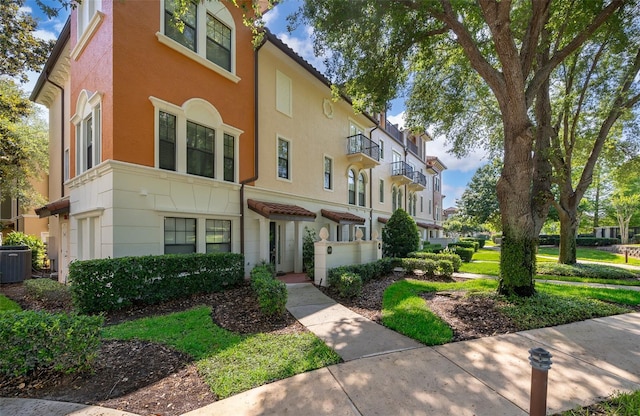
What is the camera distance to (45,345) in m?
3.52

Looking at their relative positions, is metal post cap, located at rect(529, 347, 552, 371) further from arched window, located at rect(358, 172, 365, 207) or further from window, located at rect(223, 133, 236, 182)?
arched window, located at rect(358, 172, 365, 207)

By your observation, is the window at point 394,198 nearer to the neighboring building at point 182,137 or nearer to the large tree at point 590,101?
the neighboring building at point 182,137

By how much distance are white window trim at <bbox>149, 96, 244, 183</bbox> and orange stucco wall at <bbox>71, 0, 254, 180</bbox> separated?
163 mm

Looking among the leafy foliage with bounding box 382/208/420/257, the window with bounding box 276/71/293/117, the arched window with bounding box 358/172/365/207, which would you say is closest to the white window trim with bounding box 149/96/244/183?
the window with bounding box 276/71/293/117

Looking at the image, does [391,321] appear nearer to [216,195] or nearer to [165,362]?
[165,362]

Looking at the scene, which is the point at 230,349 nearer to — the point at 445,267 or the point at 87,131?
the point at 445,267

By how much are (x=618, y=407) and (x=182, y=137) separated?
10.2m

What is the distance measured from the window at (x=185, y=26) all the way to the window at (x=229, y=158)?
3.00 metres

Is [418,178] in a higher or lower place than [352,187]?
higher

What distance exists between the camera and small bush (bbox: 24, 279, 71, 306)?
7675 millimetres

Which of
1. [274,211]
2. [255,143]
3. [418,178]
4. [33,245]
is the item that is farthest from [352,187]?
[33,245]

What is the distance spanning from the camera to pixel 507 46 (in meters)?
6.38

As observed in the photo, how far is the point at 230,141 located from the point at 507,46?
8486 millimetres

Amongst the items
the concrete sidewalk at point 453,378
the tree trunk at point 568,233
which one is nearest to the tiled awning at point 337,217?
the concrete sidewalk at point 453,378
